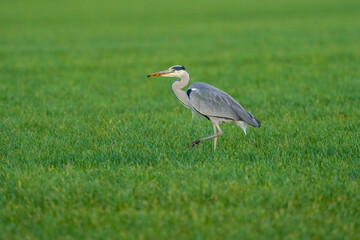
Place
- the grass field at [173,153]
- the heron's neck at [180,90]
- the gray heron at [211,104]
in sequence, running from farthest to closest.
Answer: the heron's neck at [180,90] → the gray heron at [211,104] → the grass field at [173,153]

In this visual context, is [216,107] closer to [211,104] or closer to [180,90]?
[211,104]

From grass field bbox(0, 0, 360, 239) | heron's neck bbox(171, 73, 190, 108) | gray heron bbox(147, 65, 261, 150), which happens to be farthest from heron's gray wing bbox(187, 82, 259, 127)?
grass field bbox(0, 0, 360, 239)

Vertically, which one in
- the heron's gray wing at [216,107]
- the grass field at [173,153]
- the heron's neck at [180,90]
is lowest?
the grass field at [173,153]

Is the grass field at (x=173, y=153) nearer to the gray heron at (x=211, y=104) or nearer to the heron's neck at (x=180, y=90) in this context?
the gray heron at (x=211, y=104)

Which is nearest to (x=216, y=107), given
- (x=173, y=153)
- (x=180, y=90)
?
(x=180, y=90)

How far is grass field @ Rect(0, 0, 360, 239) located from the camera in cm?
445

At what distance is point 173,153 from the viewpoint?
21.5 feet

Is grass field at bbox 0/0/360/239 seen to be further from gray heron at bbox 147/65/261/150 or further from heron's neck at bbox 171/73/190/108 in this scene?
heron's neck at bbox 171/73/190/108

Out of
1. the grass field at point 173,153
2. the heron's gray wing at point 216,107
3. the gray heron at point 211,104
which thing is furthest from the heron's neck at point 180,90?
the grass field at point 173,153

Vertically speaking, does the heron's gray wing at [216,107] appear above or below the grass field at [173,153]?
above

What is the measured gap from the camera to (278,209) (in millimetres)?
4730

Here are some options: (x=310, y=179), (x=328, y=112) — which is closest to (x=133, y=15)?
(x=328, y=112)

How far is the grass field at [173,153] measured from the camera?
4453 millimetres

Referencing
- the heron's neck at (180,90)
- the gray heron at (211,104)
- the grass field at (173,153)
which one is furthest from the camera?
the heron's neck at (180,90)
